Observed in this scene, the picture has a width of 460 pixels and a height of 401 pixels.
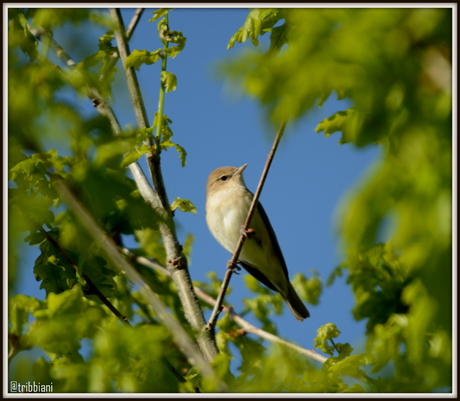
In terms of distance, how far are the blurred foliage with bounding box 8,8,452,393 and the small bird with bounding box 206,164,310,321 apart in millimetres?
2478

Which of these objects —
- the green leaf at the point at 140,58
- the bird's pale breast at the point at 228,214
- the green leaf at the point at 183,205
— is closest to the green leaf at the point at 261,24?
the green leaf at the point at 140,58

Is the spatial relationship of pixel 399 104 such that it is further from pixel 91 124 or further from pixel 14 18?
pixel 14 18

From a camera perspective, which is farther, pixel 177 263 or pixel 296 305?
pixel 296 305

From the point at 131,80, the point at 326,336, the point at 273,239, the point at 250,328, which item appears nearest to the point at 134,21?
the point at 131,80

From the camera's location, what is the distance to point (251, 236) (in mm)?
7699

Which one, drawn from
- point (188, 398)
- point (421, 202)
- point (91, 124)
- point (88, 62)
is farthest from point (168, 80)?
point (421, 202)

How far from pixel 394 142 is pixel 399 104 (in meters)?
0.14

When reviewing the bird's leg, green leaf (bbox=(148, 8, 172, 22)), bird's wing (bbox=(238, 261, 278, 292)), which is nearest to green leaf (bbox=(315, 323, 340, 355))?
the bird's leg

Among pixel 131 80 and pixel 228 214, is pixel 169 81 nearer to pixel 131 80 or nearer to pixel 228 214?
pixel 131 80

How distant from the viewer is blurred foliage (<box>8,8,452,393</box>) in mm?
1552

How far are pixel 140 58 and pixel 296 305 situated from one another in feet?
14.1

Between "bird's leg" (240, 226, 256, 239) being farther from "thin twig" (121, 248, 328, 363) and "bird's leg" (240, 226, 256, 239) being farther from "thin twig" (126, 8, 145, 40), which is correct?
"thin twig" (126, 8, 145, 40)

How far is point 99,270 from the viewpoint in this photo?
4.08 metres

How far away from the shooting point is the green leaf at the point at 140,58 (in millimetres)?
4805
